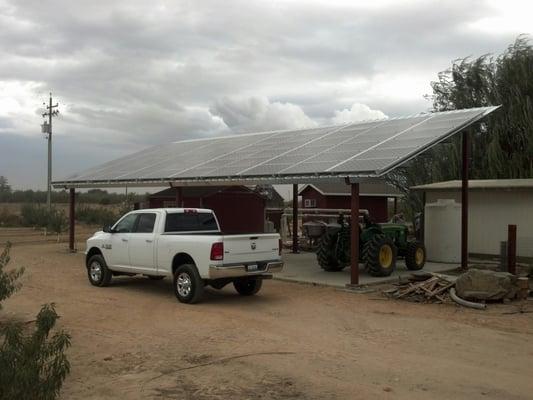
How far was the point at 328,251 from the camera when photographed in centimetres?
1738

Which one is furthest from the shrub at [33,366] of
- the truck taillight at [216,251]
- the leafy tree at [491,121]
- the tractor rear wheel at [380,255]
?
the leafy tree at [491,121]

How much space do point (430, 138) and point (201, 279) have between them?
6.94 meters

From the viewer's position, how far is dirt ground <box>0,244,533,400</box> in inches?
262

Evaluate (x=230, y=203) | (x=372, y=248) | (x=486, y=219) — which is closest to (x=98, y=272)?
(x=372, y=248)

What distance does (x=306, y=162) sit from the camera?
16953 mm

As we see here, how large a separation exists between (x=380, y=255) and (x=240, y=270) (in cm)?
535

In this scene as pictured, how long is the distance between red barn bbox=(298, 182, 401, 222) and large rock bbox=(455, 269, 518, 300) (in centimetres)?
2780

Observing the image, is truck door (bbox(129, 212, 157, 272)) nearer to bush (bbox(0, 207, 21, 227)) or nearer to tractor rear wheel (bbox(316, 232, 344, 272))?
tractor rear wheel (bbox(316, 232, 344, 272))

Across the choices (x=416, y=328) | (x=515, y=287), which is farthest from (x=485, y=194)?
(x=416, y=328)

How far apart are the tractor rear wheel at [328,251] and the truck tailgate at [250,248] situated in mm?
4739

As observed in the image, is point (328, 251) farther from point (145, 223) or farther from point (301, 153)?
point (145, 223)

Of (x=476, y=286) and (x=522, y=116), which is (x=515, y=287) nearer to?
(x=476, y=286)

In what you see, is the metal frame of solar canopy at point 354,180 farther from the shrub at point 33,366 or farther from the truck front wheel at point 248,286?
the shrub at point 33,366

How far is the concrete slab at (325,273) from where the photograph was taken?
1556 cm
